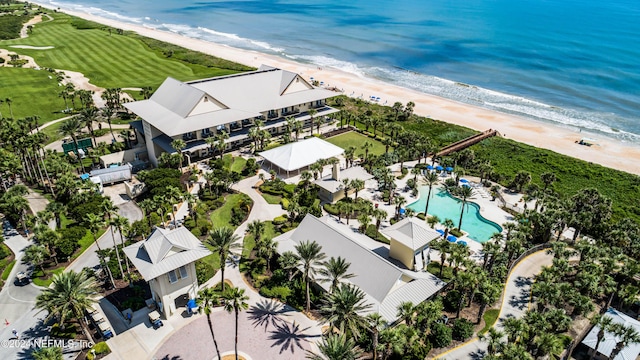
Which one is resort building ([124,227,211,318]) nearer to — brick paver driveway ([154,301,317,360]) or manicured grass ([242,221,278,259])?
brick paver driveway ([154,301,317,360])

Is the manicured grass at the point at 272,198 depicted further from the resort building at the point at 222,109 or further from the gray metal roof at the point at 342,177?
the resort building at the point at 222,109

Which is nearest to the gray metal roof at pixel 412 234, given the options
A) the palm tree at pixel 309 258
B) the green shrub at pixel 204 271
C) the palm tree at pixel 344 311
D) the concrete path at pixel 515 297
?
the palm tree at pixel 309 258

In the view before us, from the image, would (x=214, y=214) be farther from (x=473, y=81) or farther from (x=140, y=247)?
(x=473, y=81)

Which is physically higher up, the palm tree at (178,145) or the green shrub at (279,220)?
the palm tree at (178,145)

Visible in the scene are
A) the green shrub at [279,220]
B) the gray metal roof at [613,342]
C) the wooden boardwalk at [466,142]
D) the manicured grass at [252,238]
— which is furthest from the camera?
the wooden boardwalk at [466,142]

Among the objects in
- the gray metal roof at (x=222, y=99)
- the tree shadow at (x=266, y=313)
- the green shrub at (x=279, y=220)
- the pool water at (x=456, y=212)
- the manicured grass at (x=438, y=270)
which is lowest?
the pool water at (x=456, y=212)

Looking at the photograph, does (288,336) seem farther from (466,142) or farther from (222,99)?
(466,142)

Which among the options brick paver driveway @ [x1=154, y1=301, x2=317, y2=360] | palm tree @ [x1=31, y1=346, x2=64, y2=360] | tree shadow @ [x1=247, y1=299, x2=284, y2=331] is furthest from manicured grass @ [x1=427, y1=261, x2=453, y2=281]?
palm tree @ [x1=31, y1=346, x2=64, y2=360]
